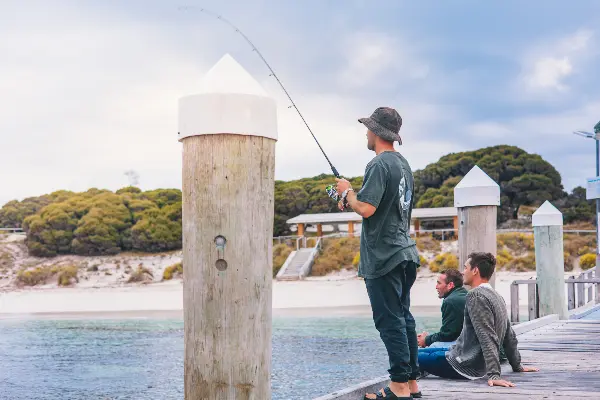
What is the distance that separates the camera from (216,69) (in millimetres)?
3381

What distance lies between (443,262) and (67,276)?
2140 centimetres

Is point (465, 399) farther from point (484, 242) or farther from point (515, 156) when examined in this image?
point (515, 156)

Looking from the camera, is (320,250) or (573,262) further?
(320,250)

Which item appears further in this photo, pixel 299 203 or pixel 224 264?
pixel 299 203

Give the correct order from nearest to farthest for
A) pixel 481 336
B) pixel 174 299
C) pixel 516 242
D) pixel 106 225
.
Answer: pixel 481 336
pixel 174 299
pixel 516 242
pixel 106 225

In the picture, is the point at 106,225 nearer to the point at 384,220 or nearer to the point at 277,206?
the point at 277,206

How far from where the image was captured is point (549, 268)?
36.9ft

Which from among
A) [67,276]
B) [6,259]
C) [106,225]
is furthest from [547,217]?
[6,259]

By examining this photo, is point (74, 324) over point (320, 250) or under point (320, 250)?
under

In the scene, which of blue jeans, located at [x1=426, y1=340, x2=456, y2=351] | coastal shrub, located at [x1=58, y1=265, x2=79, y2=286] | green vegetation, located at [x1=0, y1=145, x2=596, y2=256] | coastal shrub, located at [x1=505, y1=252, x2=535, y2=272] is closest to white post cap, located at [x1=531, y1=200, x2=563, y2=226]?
blue jeans, located at [x1=426, y1=340, x2=456, y2=351]

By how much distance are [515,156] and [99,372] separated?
1542 inches

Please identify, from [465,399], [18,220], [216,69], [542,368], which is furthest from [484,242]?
[18,220]

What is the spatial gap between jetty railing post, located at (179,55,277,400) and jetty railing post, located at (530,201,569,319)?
28.1ft

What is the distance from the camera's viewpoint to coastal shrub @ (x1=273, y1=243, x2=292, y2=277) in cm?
4022
